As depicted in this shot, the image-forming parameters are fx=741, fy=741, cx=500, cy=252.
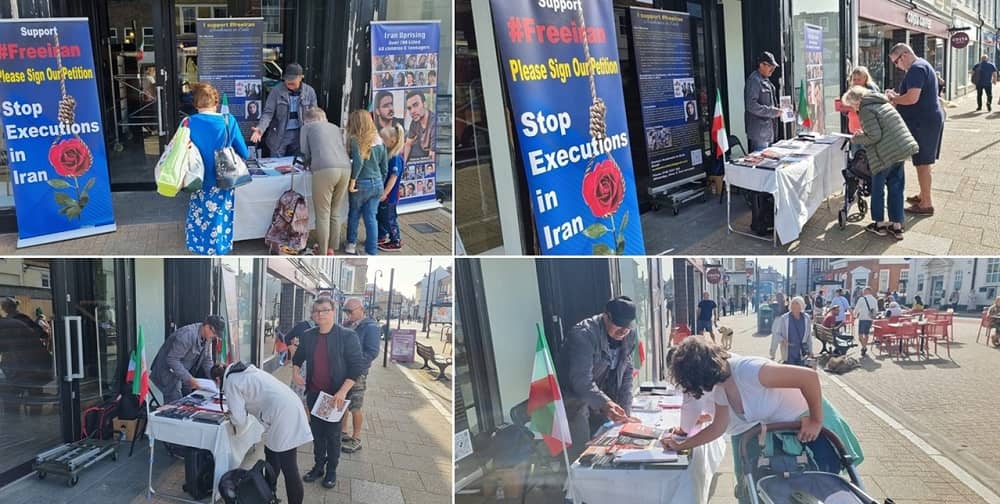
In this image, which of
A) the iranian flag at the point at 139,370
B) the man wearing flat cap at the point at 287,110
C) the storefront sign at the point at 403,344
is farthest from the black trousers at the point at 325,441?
the man wearing flat cap at the point at 287,110

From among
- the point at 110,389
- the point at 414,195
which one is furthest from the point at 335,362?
the point at 414,195

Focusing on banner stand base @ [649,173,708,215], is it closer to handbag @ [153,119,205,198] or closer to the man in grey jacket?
handbag @ [153,119,205,198]

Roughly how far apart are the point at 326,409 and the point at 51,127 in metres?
3.01

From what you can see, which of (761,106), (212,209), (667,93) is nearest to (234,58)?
(212,209)

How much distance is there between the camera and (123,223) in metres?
5.39

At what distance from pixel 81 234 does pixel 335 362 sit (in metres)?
2.84

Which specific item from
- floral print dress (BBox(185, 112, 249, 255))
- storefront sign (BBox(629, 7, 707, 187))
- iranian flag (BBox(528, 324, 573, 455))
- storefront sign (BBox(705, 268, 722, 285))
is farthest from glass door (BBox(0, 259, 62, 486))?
storefront sign (BBox(629, 7, 707, 187))

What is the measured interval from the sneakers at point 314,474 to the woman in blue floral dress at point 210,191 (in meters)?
1.86

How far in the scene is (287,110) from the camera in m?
5.91

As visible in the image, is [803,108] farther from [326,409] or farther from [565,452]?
[326,409]

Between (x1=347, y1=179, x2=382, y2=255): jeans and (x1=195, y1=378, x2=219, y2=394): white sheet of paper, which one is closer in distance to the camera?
(x1=195, y1=378, x2=219, y2=394): white sheet of paper

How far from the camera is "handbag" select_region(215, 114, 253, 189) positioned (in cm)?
432

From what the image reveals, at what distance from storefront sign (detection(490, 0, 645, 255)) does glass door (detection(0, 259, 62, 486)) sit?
8.17ft

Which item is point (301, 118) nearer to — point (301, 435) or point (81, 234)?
point (81, 234)
